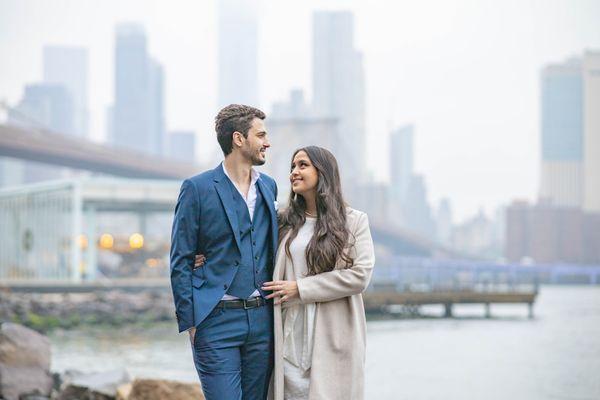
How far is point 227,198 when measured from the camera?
3.34 m

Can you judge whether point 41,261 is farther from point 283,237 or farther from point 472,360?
point 283,237

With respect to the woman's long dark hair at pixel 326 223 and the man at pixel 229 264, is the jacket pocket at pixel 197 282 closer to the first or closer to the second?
the man at pixel 229 264

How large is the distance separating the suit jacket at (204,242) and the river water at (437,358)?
9.43 m

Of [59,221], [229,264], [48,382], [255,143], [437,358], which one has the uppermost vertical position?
[255,143]

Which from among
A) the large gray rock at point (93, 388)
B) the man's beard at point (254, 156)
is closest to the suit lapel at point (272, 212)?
the man's beard at point (254, 156)

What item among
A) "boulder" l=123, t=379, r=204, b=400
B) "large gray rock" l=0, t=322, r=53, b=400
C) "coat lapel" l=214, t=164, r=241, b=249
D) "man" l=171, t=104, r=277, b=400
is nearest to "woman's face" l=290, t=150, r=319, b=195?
"man" l=171, t=104, r=277, b=400

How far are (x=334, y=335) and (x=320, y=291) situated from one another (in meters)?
0.16

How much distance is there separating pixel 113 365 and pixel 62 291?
568 inches

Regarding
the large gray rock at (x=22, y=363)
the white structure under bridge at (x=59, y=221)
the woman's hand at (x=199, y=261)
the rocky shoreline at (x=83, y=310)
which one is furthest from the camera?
the white structure under bridge at (x=59, y=221)

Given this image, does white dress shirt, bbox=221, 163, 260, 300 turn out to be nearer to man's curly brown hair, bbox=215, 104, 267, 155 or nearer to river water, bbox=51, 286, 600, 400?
man's curly brown hair, bbox=215, 104, 267, 155

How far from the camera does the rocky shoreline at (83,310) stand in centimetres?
2245

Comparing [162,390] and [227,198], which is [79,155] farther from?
[227,198]

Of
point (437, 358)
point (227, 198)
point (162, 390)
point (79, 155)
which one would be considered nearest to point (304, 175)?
point (227, 198)

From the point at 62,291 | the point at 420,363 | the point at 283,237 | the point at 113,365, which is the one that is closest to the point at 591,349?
the point at 420,363
